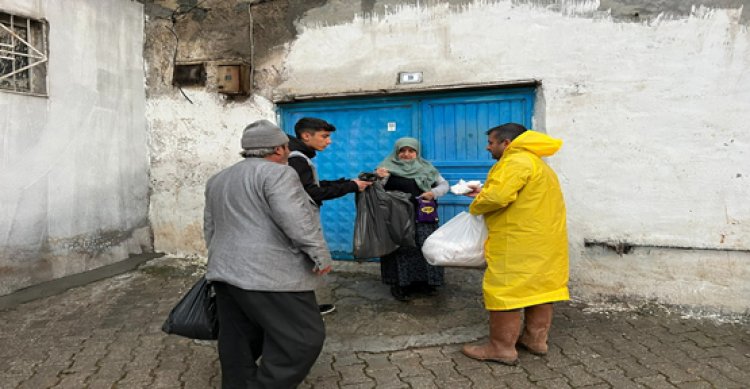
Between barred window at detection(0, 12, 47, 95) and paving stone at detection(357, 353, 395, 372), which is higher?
barred window at detection(0, 12, 47, 95)

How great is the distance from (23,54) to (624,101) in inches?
206

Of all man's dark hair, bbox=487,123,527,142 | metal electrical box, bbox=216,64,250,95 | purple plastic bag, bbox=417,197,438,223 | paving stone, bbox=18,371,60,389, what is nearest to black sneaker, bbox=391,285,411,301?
purple plastic bag, bbox=417,197,438,223

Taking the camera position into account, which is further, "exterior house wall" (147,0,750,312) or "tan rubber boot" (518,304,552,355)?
"exterior house wall" (147,0,750,312)

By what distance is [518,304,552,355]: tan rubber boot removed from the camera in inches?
129

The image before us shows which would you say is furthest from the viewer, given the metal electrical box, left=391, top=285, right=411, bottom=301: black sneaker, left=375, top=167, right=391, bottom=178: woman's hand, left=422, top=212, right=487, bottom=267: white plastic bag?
the metal electrical box

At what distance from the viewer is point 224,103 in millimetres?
5699

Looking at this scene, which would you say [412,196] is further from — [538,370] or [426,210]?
[538,370]

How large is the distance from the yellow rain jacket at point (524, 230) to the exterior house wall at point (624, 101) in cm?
139

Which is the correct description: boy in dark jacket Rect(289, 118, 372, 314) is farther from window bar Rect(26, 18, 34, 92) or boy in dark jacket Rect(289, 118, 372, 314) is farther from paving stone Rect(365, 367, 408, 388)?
window bar Rect(26, 18, 34, 92)

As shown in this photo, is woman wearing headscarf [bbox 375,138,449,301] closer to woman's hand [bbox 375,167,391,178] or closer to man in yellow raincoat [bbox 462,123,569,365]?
woman's hand [bbox 375,167,391,178]

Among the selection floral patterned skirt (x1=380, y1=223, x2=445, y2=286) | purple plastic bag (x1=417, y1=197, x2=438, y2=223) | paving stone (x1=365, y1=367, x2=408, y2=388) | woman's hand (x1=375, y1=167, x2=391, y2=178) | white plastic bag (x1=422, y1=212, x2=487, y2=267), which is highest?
woman's hand (x1=375, y1=167, x2=391, y2=178)

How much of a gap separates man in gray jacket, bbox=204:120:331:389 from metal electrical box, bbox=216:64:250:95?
3.06m

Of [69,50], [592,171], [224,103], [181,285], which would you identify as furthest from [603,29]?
[69,50]

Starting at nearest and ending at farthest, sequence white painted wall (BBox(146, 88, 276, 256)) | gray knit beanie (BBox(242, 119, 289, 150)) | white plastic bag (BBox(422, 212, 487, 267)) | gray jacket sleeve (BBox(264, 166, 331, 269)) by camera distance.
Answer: gray jacket sleeve (BBox(264, 166, 331, 269)), gray knit beanie (BBox(242, 119, 289, 150)), white plastic bag (BBox(422, 212, 487, 267)), white painted wall (BBox(146, 88, 276, 256))
